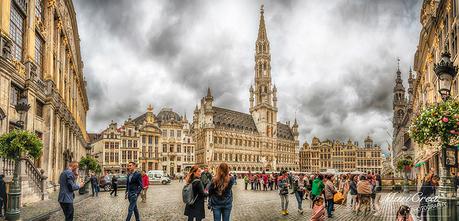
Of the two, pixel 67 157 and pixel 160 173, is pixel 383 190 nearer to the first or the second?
pixel 67 157

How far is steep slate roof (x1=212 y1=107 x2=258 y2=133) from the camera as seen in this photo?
373 ft

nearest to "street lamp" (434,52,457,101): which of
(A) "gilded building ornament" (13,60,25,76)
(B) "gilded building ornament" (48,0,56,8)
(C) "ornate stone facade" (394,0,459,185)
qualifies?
(C) "ornate stone facade" (394,0,459,185)

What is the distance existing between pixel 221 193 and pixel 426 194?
740 cm

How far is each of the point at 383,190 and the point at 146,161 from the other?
61.6m

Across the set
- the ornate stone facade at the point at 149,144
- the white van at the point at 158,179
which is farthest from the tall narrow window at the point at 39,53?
the ornate stone facade at the point at 149,144

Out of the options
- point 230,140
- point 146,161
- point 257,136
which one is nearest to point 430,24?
point 146,161

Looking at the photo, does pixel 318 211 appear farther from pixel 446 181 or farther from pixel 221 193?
pixel 446 181

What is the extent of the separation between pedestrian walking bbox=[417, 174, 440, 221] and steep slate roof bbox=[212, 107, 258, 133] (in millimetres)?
98012

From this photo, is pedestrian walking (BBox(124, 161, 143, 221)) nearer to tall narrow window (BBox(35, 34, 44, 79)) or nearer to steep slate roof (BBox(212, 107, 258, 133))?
tall narrow window (BBox(35, 34, 44, 79))

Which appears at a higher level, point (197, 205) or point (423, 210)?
point (197, 205)

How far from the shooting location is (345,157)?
142m

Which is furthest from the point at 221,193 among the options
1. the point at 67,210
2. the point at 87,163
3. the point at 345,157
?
the point at 345,157

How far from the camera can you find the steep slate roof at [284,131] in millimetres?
135688

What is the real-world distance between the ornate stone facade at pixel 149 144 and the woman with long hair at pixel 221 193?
73.6 m
